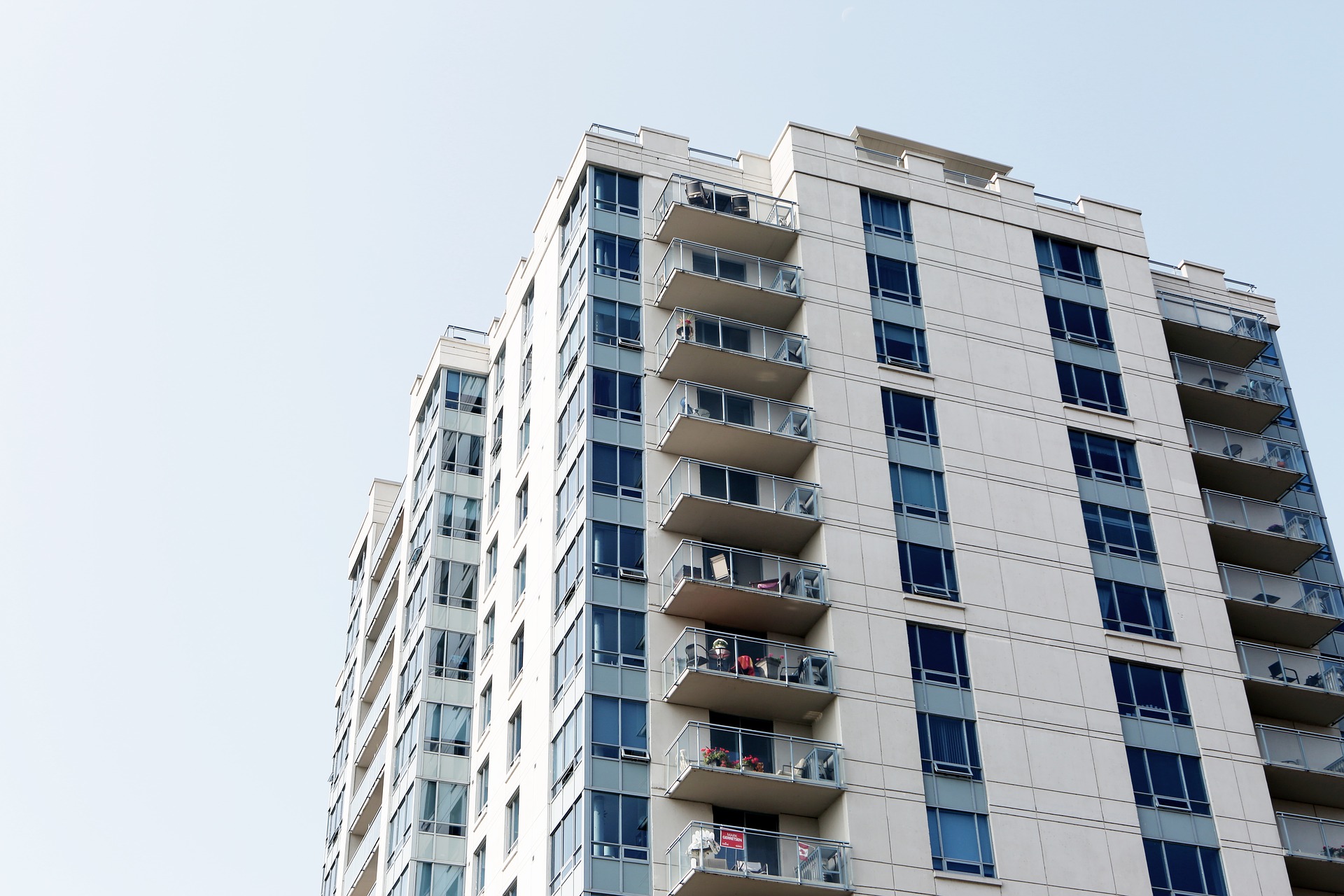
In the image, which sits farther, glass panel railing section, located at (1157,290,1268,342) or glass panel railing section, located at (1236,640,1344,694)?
glass panel railing section, located at (1157,290,1268,342)

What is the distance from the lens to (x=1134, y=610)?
55.0 m

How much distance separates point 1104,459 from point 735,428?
526 inches

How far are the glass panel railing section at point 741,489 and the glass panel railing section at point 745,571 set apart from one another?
1438 millimetres

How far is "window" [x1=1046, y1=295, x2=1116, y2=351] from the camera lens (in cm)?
6134

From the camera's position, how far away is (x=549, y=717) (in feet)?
168

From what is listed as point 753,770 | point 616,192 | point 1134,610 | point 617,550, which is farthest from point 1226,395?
point 753,770

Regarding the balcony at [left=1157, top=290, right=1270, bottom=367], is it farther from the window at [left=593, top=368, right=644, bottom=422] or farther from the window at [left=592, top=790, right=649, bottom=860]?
the window at [left=592, top=790, right=649, bottom=860]

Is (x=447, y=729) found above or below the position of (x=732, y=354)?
below

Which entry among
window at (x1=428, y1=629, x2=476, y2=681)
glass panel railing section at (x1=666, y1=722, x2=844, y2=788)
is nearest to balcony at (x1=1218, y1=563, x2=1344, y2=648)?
glass panel railing section at (x1=666, y1=722, x2=844, y2=788)

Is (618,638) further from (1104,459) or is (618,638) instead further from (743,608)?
(1104,459)

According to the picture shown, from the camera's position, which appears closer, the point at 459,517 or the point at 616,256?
the point at 616,256

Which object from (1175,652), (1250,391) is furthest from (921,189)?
(1175,652)

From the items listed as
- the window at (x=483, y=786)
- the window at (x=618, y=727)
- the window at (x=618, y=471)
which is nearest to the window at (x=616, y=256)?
the window at (x=618, y=471)

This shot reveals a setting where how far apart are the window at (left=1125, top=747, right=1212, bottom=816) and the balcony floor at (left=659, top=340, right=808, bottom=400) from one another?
15.2m
